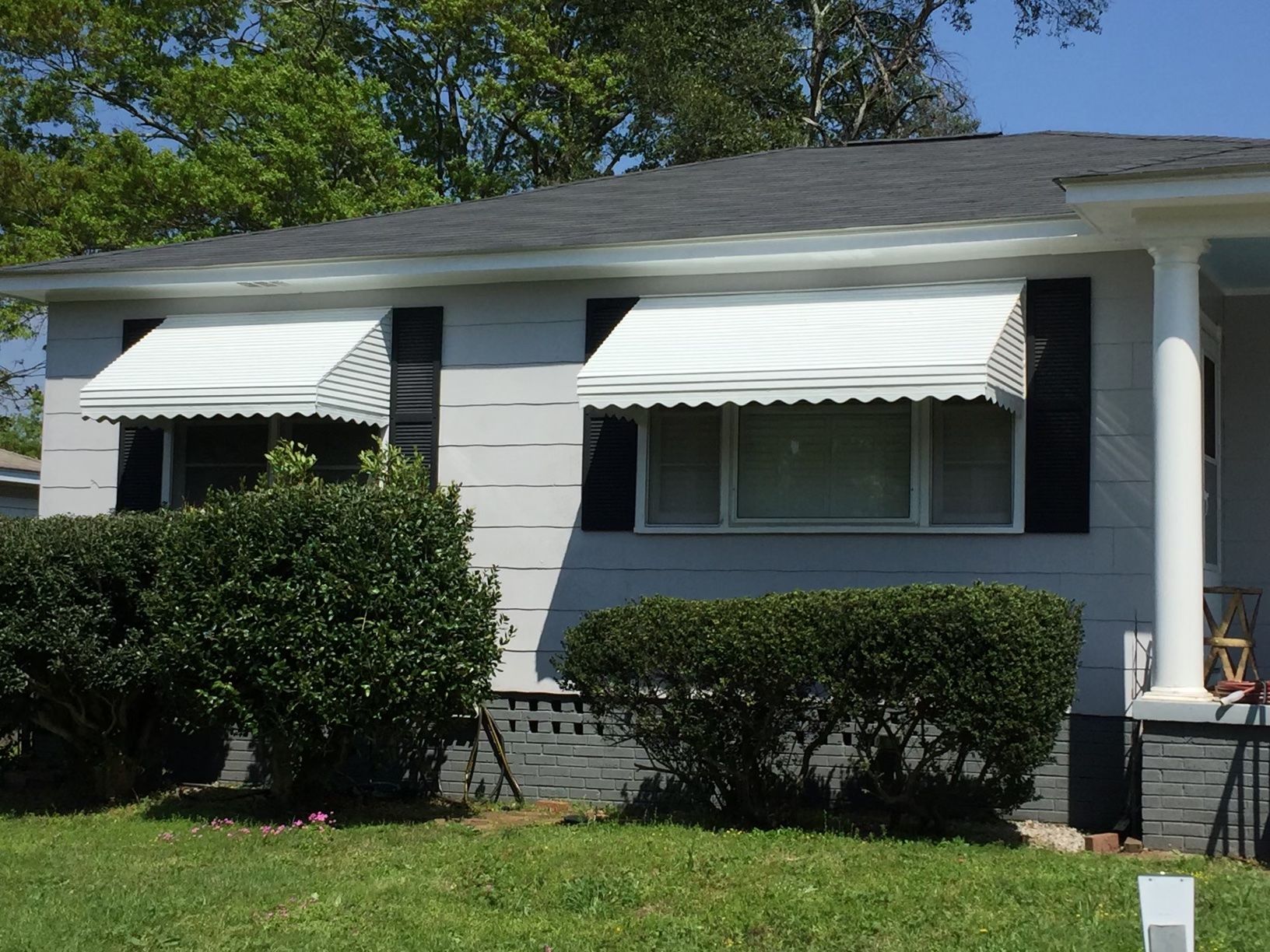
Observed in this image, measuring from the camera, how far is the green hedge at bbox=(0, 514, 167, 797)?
30.9 ft

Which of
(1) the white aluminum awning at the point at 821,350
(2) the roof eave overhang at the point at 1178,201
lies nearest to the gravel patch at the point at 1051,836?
(1) the white aluminum awning at the point at 821,350

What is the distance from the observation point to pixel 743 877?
7.20 meters

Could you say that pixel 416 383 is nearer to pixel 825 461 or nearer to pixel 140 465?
pixel 140 465

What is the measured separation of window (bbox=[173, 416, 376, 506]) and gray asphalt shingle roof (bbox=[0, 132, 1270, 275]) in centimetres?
126

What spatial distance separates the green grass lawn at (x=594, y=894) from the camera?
6.34 meters

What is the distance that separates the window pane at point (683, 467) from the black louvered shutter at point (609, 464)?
0.15m

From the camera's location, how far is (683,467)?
10477 mm

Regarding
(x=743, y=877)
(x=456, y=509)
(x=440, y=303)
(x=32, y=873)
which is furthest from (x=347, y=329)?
(x=743, y=877)

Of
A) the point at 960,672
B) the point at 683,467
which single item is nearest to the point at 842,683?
the point at 960,672

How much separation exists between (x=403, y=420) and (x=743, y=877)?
5.04 meters

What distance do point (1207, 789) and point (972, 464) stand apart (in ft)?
8.29

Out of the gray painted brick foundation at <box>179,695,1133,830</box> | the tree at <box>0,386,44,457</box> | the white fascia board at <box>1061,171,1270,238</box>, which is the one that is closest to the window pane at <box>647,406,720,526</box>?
the gray painted brick foundation at <box>179,695,1133,830</box>

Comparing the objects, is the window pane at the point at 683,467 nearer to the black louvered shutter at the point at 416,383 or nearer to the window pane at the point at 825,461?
the window pane at the point at 825,461

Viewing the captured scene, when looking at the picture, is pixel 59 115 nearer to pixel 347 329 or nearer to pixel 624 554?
pixel 347 329
